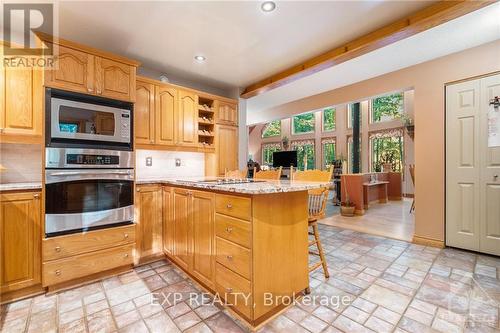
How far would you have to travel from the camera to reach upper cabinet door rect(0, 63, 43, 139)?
2061 mm

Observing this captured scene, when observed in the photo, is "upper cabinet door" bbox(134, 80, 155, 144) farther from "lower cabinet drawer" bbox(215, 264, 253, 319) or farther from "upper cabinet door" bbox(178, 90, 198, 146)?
"lower cabinet drawer" bbox(215, 264, 253, 319)

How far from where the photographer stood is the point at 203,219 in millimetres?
A: 1962

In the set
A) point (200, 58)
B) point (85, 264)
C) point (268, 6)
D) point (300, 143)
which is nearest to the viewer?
point (268, 6)

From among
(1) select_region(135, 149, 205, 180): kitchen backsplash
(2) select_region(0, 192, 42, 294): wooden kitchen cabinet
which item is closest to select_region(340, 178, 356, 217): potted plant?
(1) select_region(135, 149, 205, 180): kitchen backsplash

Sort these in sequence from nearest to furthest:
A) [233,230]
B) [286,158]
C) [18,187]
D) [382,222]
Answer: [233,230] → [18,187] → [382,222] → [286,158]

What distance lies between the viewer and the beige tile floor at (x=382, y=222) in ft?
12.3

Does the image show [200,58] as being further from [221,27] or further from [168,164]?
[168,164]

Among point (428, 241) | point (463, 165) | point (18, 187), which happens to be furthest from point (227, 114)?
point (428, 241)

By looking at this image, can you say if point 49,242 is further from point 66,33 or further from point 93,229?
point 66,33

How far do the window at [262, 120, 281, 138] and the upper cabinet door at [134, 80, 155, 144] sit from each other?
10.3 meters

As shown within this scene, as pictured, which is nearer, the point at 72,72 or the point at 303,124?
the point at 72,72

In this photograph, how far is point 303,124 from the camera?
38.7 ft

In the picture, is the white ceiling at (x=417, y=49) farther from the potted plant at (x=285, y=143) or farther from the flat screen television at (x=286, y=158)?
the potted plant at (x=285, y=143)

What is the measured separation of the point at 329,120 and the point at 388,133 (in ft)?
8.79
